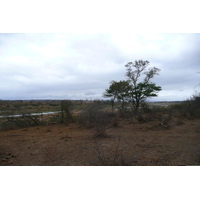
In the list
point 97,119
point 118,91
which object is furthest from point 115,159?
point 118,91

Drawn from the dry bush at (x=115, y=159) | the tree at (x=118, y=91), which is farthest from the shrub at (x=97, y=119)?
the tree at (x=118, y=91)

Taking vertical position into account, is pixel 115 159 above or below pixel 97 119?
below

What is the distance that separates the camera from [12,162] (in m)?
4.81

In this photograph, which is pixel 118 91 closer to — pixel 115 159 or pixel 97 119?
pixel 97 119

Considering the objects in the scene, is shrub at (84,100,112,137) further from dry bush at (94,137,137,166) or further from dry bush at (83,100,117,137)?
dry bush at (94,137,137,166)

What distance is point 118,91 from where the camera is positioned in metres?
19.8

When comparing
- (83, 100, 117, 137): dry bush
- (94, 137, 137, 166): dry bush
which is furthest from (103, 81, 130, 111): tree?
(94, 137, 137, 166): dry bush

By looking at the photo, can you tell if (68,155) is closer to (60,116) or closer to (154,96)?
(60,116)

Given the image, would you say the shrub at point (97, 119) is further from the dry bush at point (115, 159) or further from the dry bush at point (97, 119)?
the dry bush at point (115, 159)

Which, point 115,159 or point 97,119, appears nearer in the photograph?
point 115,159

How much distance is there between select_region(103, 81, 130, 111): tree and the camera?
1984 cm

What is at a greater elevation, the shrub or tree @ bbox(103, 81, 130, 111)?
tree @ bbox(103, 81, 130, 111)

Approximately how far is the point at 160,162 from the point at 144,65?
19143 mm

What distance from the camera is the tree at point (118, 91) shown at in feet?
65.1
